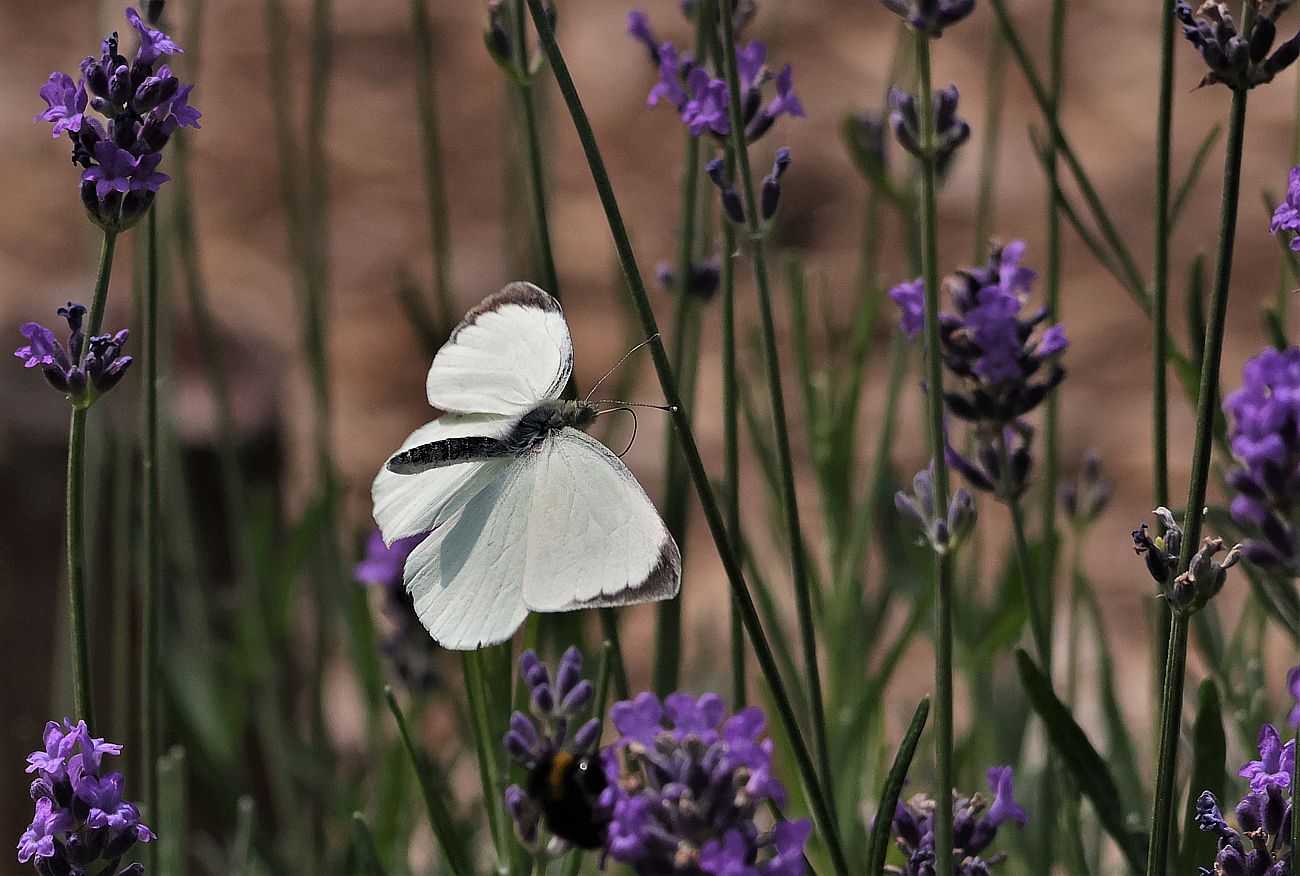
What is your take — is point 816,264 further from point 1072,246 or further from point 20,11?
point 20,11

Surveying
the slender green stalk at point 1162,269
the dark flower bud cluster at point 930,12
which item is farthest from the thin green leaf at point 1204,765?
the dark flower bud cluster at point 930,12

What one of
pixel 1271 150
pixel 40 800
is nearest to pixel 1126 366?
pixel 1271 150

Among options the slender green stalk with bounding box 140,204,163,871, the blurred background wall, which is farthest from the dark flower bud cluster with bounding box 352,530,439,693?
the blurred background wall

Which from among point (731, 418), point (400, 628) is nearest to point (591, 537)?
point (731, 418)

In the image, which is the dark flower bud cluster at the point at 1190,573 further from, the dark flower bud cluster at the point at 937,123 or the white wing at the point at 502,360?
the white wing at the point at 502,360

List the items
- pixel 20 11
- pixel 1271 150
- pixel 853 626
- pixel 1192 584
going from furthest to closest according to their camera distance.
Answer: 1. pixel 20 11
2. pixel 1271 150
3. pixel 853 626
4. pixel 1192 584

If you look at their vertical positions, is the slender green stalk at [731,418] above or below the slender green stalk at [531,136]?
below
